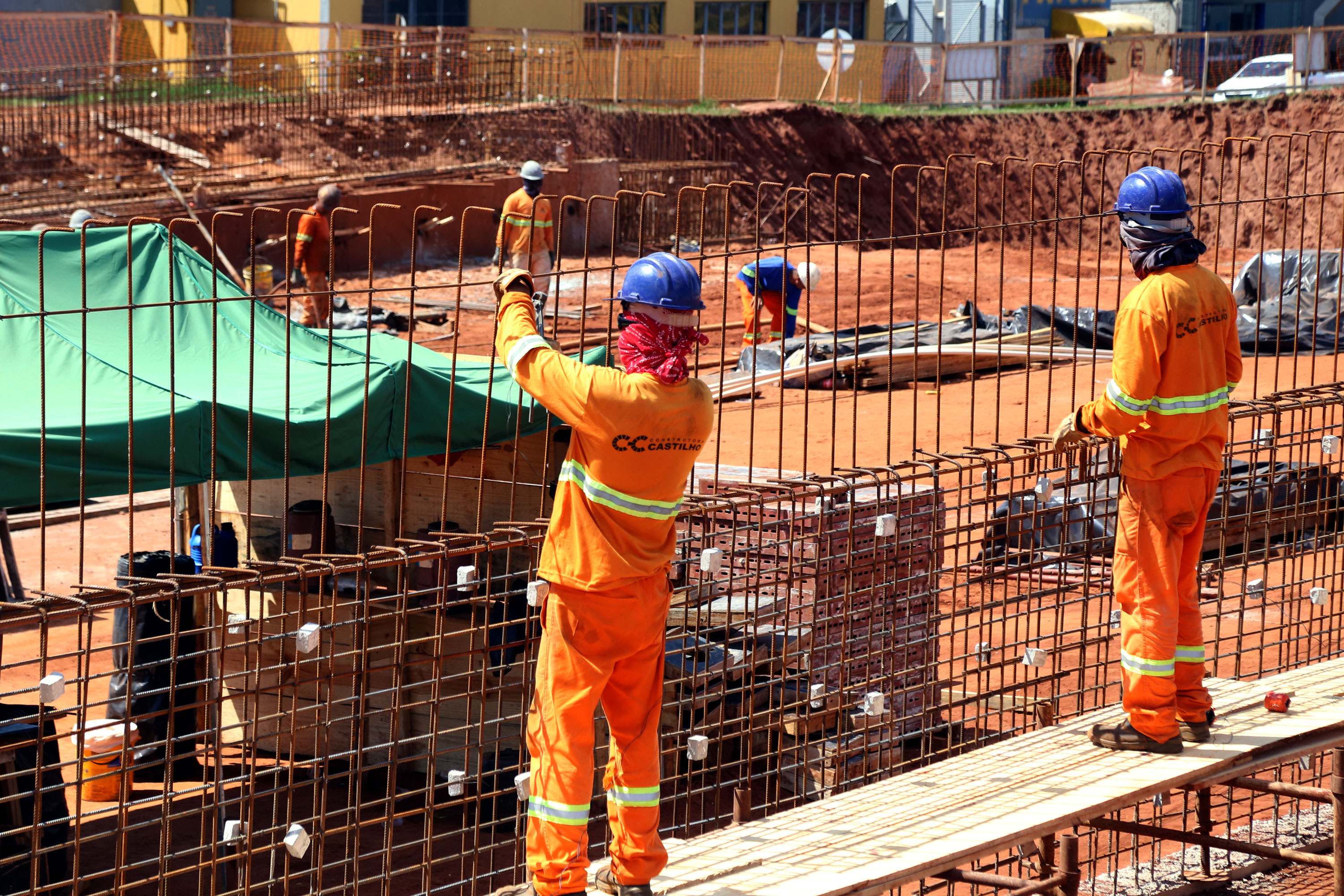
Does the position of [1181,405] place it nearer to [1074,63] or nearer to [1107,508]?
[1107,508]

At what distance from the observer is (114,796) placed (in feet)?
24.1

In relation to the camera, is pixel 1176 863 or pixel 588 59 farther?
pixel 588 59

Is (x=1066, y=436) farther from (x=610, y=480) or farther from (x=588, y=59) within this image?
(x=588, y=59)

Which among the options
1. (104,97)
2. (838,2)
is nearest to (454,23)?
(838,2)

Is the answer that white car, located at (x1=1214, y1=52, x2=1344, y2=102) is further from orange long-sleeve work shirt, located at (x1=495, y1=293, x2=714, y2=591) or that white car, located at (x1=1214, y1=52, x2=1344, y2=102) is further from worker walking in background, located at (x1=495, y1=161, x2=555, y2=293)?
orange long-sleeve work shirt, located at (x1=495, y1=293, x2=714, y2=591)

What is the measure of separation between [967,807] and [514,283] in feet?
8.73

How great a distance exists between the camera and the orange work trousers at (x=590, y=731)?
15.0ft

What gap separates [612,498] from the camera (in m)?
4.61

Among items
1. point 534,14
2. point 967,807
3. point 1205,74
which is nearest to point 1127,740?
point 967,807

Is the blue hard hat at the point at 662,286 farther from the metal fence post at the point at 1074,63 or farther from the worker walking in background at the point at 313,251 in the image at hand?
the metal fence post at the point at 1074,63

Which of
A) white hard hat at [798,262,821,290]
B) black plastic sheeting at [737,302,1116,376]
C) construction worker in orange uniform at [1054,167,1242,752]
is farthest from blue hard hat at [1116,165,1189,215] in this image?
black plastic sheeting at [737,302,1116,376]

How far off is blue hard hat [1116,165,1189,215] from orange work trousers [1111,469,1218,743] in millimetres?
1032

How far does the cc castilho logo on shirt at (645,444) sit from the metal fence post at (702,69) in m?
28.2

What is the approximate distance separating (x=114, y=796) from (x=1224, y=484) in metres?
5.81
